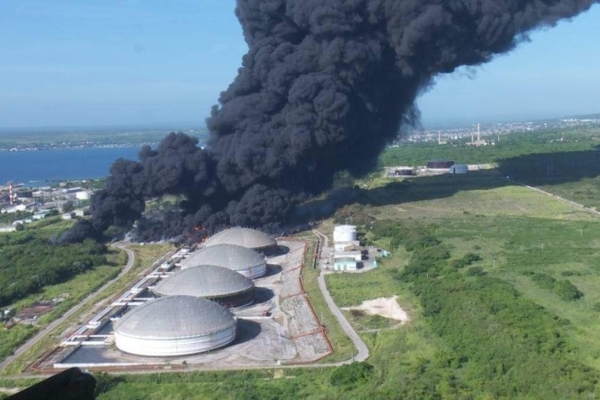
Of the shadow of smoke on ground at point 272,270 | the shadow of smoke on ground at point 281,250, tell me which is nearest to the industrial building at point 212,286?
the shadow of smoke on ground at point 272,270

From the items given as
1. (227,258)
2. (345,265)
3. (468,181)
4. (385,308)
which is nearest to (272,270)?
(227,258)

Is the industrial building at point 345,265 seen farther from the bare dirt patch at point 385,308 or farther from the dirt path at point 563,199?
the dirt path at point 563,199

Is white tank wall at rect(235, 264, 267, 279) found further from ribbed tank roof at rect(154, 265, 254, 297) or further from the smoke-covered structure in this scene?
the smoke-covered structure

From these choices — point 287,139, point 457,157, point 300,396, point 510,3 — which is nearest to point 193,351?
point 300,396

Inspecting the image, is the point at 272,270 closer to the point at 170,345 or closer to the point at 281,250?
the point at 281,250

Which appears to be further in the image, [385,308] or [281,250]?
[281,250]

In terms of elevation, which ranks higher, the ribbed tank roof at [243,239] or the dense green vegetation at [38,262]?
the ribbed tank roof at [243,239]

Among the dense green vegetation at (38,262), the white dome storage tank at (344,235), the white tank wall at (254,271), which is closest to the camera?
the dense green vegetation at (38,262)
